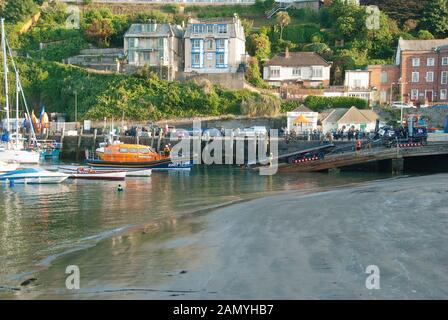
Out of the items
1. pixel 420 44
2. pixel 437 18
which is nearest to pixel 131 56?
pixel 420 44

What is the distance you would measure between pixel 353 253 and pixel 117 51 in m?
58.2

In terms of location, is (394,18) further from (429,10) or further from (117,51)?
(117,51)

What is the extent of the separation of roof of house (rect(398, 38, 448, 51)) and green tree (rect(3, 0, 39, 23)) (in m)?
45.4

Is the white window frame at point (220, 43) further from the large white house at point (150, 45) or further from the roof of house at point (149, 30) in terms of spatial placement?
the roof of house at point (149, 30)

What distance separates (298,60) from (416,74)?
1231 cm

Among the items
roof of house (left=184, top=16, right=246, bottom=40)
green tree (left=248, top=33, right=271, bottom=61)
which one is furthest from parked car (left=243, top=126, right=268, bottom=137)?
green tree (left=248, top=33, right=271, bottom=61)

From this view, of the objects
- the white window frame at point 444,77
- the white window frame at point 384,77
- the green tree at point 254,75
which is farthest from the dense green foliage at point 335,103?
the white window frame at point 444,77

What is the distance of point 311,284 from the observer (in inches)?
526

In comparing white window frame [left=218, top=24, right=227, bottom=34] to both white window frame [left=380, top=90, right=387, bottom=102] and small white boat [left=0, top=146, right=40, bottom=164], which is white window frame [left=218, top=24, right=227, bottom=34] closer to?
white window frame [left=380, top=90, right=387, bottom=102]

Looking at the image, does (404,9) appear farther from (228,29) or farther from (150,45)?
(150,45)

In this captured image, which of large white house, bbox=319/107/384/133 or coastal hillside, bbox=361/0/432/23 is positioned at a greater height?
coastal hillside, bbox=361/0/432/23

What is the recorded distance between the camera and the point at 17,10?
7781 cm

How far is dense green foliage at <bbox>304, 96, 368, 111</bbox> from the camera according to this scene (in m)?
61.3
